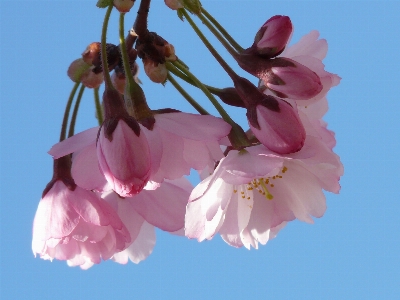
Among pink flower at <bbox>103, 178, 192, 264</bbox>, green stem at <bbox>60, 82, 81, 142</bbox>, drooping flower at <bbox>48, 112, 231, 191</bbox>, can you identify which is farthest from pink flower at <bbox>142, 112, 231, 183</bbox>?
green stem at <bbox>60, 82, 81, 142</bbox>

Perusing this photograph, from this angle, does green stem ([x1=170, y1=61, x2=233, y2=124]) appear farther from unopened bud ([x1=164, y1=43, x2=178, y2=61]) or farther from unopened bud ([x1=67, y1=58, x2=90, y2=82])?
unopened bud ([x1=67, y1=58, x2=90, y2=82])

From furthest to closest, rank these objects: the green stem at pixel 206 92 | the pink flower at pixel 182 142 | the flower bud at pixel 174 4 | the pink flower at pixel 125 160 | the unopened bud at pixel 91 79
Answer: the unopened bud at pixel 91 79 < the flower bud at pixel 174 4 < the green stem at pixel 206 92 < the pink flower at pixel 182 142 < the pink flower at pixel 125 160

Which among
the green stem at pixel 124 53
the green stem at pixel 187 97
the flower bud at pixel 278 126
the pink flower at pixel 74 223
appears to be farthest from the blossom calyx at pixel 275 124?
the pink flower at pixel 74 223

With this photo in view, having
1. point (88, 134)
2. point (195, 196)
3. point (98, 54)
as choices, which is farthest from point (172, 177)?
point (98, 54)

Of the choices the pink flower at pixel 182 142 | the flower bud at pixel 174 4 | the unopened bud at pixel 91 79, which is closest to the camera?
the pink flower at pixel 182 142

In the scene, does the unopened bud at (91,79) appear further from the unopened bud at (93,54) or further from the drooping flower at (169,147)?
the drooping flower at (169,147)

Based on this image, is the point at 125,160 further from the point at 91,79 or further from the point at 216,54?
the point at 91,79

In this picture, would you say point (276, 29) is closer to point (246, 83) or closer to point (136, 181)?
point (246, 83)
